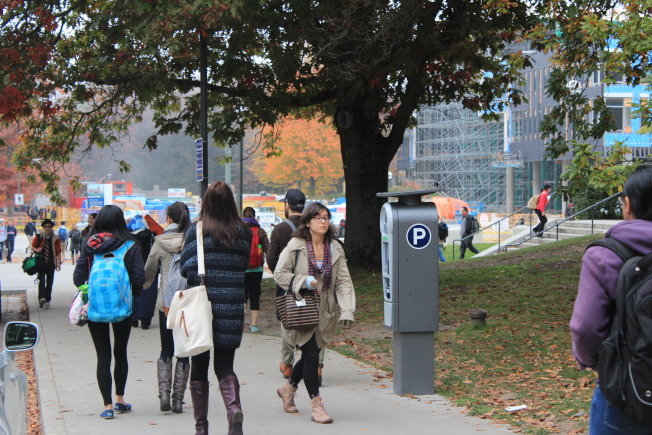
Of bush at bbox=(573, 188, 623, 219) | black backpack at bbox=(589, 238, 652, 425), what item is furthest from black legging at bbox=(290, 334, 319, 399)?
bush at bbox=(573, 188, 623, 219)

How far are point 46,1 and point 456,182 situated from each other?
198 feet

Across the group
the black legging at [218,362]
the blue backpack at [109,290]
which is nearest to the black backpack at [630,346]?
the black legging at [218,362]

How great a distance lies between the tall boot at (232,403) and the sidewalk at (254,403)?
875 millimetres

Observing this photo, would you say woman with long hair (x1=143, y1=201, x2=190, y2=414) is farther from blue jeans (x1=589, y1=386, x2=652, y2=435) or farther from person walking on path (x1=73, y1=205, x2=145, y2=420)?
blue jeans (x1=589, y1=386, x2=652, y2=435)

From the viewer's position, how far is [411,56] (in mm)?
13453

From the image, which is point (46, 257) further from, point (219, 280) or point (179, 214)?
point (219, 280)

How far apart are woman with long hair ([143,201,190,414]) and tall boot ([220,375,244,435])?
1233mm

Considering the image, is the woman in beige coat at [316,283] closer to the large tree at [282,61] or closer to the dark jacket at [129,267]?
the dark jacket at [129,267]

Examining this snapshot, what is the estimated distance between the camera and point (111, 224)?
243 inches

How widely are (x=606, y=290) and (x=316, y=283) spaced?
3409 millimetres

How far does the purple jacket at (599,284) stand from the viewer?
295 cm

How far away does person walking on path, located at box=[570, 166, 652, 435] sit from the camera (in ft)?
9.64

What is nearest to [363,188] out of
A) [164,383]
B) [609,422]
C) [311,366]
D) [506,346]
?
[506,346]

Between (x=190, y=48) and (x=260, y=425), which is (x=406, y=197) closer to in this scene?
(x=260, y=425)
